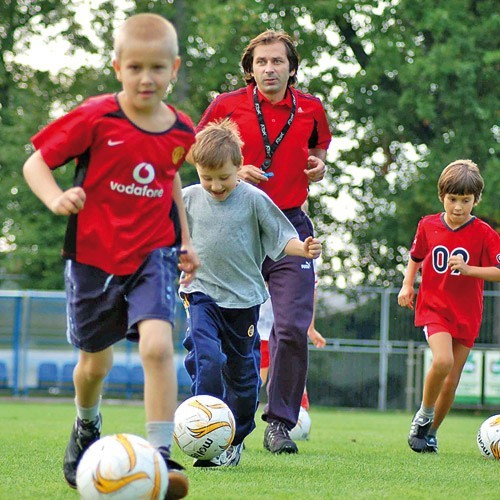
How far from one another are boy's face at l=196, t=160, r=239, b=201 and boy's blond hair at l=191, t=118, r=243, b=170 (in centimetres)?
3

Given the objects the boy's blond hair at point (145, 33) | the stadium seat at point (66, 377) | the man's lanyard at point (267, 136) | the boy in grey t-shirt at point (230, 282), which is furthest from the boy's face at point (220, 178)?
the stadium seat at point (66, 377)

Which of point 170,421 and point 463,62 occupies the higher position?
point 463,62

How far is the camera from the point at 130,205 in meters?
4.88

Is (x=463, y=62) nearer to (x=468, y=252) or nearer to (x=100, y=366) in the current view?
(x=468, y=252)

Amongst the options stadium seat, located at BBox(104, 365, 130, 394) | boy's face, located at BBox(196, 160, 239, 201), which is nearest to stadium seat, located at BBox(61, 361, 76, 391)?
stadium seat, located at BBox(104, 365, 130, 394)

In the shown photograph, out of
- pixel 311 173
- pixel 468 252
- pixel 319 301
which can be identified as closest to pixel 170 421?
pixel 311 173

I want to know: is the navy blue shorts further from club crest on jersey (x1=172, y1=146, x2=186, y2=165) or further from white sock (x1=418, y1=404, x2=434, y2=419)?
white sock (x1=418, y1=404, x2=434, y2=419)

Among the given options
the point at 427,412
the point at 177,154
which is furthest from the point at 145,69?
the point at 427,412

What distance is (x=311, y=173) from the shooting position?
7387 mm

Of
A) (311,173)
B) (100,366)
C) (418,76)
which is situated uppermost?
(418,76)

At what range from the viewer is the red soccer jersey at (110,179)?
15.9 ft

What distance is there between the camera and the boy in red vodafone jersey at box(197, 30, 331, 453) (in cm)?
741

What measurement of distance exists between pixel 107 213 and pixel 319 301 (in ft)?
58.0

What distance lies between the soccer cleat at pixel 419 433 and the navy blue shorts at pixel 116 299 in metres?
3.53
